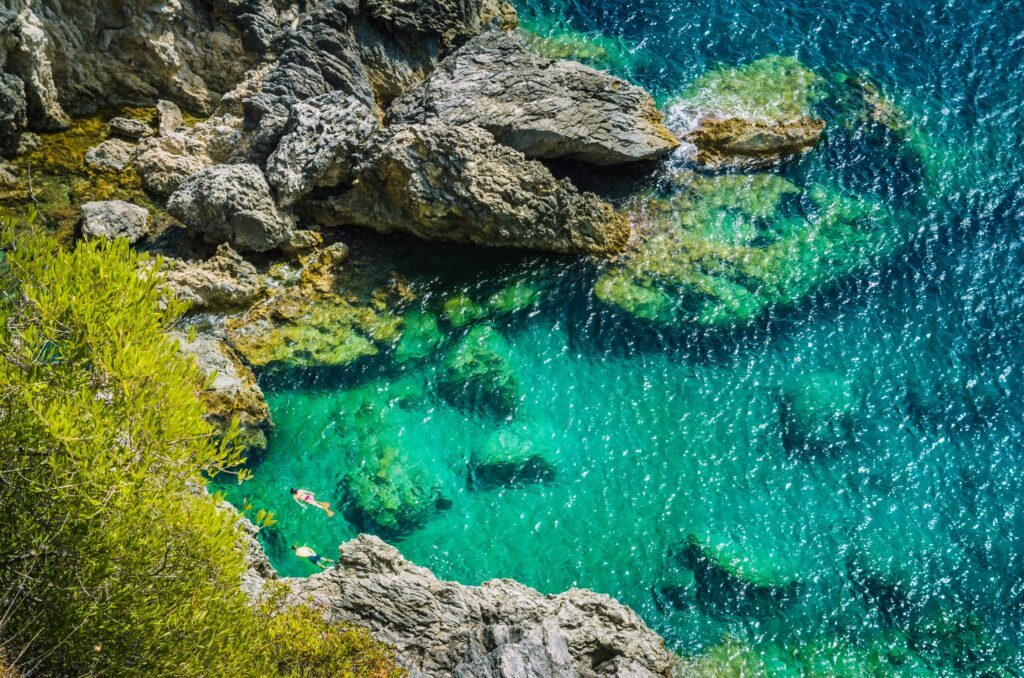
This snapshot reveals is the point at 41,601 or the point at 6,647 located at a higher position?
the point at 41,601

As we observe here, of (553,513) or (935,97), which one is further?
(935,97)

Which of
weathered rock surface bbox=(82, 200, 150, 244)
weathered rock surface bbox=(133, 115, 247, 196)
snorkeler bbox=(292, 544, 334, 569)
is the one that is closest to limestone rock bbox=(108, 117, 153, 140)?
weathered rock surface bbox=(133, 115, 247, 196)

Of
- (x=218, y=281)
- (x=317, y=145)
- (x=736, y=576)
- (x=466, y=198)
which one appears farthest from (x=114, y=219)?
(x=736, y=576)

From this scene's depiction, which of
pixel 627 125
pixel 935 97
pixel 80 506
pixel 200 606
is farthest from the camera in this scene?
pixel 935 97

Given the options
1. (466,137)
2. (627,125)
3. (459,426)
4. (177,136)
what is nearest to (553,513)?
(459,426)

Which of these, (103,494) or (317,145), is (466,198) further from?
(103,494)

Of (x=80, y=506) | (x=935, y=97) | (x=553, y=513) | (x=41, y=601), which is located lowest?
(x=553, y=513)

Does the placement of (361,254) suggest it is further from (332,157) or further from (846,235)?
(846,235)

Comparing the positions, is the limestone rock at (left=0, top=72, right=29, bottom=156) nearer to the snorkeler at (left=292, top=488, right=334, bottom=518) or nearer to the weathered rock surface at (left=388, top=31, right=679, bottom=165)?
the weathered rock surface at (left=388, top=31, right=679, bottom=165)
